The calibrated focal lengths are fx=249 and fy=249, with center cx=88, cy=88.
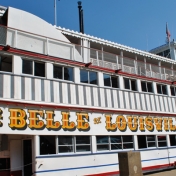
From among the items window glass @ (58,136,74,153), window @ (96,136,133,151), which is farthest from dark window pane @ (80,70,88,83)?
window glass @ (58,136,74,153)

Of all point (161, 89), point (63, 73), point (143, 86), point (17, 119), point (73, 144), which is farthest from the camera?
point (161, 89)

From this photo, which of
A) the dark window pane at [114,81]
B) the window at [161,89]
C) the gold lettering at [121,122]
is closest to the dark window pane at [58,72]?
the dark window pane at [114,81]

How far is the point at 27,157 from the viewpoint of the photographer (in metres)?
11.6

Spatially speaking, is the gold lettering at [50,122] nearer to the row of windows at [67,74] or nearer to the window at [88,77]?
the row of windows at [67,74]

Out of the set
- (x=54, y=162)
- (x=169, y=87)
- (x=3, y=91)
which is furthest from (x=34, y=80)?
(x=169, y=87)

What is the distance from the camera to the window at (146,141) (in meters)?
15.1

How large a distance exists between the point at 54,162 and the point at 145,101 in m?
7.82

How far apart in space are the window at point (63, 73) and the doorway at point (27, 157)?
11.3 feet

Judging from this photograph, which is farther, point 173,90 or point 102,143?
point 173,90

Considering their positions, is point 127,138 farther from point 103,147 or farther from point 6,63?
point 6,63

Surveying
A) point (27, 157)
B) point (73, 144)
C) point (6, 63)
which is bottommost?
point (27, 157)

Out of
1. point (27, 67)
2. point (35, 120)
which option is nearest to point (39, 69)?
point (27, 67)

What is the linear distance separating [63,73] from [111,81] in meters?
3.46

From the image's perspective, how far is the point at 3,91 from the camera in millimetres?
10438
